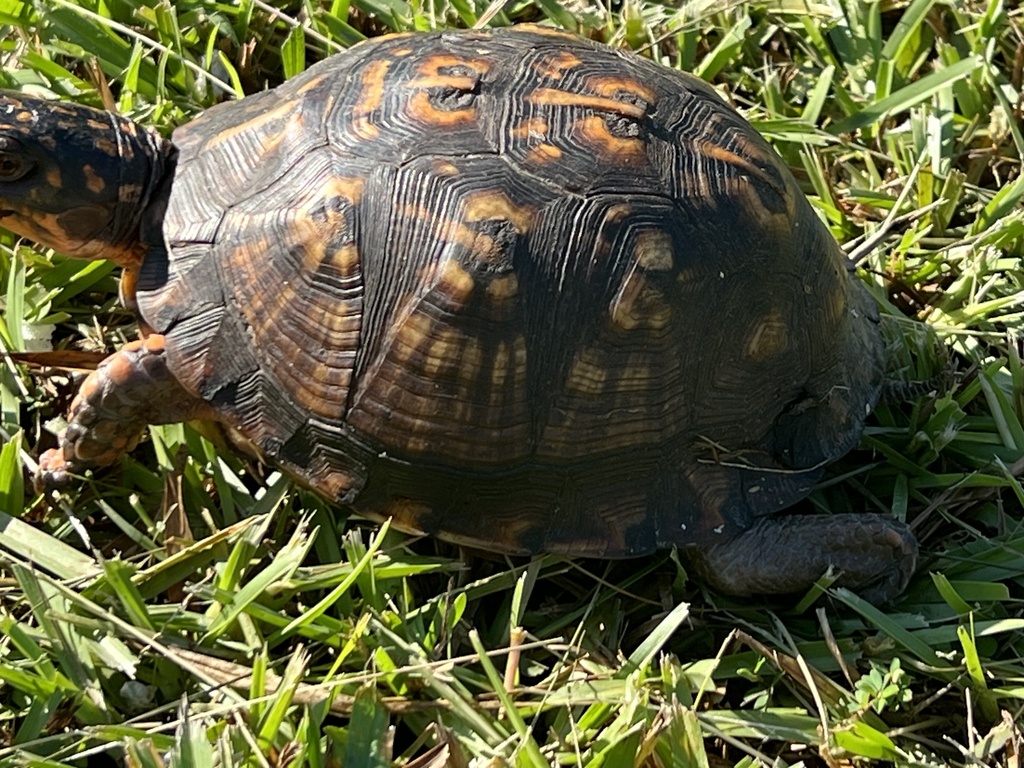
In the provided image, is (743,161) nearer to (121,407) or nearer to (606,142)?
(606,142)

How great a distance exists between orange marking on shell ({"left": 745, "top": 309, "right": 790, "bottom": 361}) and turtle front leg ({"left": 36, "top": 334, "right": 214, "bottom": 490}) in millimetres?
1162

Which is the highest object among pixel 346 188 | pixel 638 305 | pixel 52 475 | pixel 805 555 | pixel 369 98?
pixel 369 98

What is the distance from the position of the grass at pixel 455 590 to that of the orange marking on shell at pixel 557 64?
1013mm

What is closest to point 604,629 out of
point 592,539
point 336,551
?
point 592,539

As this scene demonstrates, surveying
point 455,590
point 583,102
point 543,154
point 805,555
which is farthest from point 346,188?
point 805,555

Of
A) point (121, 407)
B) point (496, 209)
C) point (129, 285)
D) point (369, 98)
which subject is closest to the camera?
point (496, 209)

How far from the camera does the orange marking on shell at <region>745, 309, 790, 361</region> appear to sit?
82.3 inches

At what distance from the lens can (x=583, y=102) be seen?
6.49 feet

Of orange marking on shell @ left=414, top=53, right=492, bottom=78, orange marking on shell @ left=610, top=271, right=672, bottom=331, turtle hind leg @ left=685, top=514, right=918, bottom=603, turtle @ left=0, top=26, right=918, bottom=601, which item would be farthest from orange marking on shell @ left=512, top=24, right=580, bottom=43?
turtle hind leg @ left=685, top=514, right=918, bottom=603

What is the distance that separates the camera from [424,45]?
2.12 m

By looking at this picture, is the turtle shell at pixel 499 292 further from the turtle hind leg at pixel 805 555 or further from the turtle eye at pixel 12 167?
the turtle eye at pixel 12 167

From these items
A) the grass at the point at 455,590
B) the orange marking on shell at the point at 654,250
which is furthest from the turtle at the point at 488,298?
the grass at the point at 455,590

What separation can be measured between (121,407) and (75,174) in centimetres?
52

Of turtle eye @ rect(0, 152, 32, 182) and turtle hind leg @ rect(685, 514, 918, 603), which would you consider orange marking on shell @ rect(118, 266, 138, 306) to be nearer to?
turtle eye @ rect(0, 152, 32, 182)
